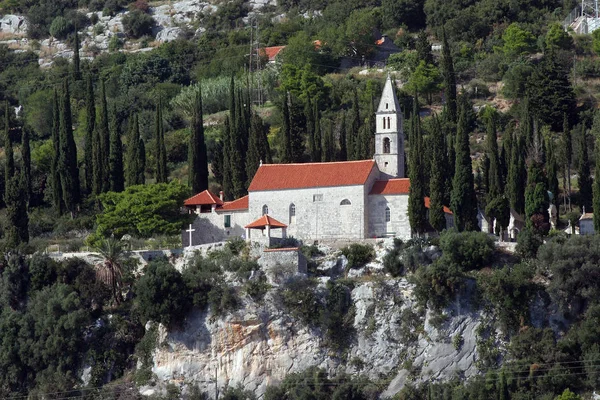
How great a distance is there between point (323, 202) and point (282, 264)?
16.9 feet

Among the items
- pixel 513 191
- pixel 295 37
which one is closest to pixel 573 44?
pixel 295 37

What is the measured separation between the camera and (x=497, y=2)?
11119 cm

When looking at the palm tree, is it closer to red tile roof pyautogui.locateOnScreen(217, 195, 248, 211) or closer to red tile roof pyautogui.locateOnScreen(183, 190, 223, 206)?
red tile roof pyautogui.locateOnScreen(183, 190, 223, 206)

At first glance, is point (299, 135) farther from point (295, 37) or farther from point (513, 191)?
point (295, 37)

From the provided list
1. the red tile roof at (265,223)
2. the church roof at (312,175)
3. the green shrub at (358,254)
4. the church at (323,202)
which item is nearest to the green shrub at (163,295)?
the church at (323,202)

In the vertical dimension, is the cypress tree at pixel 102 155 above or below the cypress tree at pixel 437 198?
above

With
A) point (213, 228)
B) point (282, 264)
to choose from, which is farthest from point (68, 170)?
point (282, 264)

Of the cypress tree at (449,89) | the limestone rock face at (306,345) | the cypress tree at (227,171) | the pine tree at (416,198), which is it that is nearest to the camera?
the limestone rock face at (306,345)

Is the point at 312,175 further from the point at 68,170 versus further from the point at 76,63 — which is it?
the point at 76,63

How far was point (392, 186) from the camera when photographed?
234 ft

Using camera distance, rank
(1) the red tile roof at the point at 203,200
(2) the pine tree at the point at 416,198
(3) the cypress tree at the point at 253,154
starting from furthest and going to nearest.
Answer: (3) the cypress tree at the point at 253,154 → (1) the red tile roof at the point at 203,200 → (2) the pine tree at the point at 416,198

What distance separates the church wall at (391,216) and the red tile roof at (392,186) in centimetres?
24

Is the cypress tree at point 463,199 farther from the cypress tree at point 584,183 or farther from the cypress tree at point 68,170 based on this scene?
the cypress tree at point 68,170

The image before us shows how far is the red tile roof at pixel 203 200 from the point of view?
74250 millimetres
